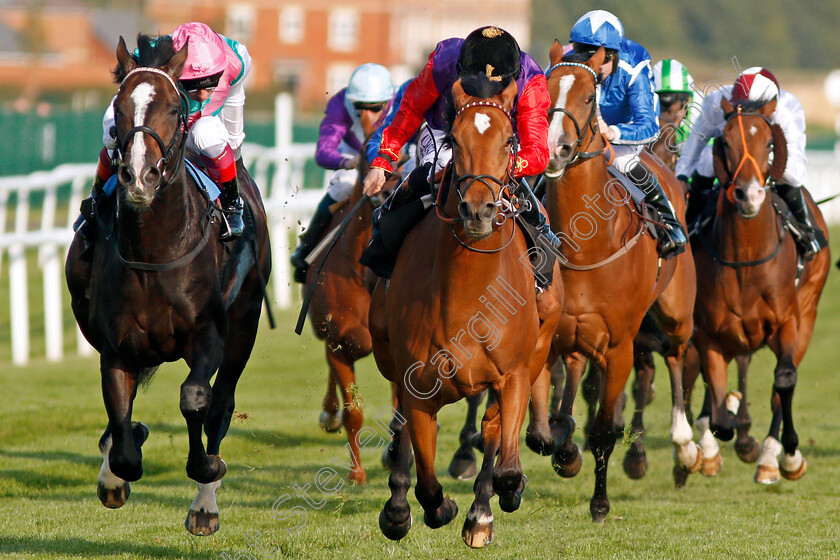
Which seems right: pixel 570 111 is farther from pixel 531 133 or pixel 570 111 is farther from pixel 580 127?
pixel 531 133

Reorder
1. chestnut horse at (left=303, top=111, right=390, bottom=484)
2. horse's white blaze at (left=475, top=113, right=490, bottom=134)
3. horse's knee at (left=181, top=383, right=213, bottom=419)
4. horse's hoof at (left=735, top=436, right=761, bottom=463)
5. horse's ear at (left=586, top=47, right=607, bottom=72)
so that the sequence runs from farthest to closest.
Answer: horse's hoof at (left=735, top=436, right=761, bottom=463) → chestnut horse at (left=303, top=111, right=390, bottom=484) → horse's ear at (left=586, top=47, right=607, bottom=72) → horse's knee at (left=181, top=383, right=213, bottom=419) → horse's white blaze at (left=475, top=113, right=490, bottom=134)

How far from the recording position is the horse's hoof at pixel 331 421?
7570mm

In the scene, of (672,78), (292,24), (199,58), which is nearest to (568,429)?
(199,58)

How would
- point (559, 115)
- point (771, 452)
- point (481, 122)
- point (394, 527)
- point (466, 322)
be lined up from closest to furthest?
1. point (481, 122)
2. point (466, 322)
3. point (394, 527)
4. point (559, 115)
5. point (771, 452)

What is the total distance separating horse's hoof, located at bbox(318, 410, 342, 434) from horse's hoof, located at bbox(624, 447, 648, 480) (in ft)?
5.95

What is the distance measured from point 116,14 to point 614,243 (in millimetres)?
53788

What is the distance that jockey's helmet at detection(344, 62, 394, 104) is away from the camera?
25.6ft

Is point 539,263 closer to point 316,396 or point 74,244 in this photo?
point 74,244

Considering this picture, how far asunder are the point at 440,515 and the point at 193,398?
1.13 metres

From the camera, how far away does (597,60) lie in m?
5.80

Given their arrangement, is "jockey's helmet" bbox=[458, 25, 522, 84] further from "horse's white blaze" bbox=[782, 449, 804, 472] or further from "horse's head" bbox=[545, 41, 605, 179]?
"horse's white blaze" bbox=[782, 449, 804, 472]

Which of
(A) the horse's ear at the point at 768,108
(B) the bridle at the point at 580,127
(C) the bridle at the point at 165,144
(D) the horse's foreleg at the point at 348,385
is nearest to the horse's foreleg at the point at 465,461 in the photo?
(D) the horse's foreleg at the point at 348,385

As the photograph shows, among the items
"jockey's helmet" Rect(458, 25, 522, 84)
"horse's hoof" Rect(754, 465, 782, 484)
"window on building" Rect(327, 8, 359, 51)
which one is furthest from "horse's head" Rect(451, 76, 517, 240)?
"window on building" Rect(327, 8, 359, 51)

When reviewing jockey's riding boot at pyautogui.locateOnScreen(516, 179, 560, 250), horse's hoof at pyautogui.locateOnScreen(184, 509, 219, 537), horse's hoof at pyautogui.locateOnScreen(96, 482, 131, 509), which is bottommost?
horse's hoof at pyautogui.locateOnScreen(184, 509, 219, 537)
